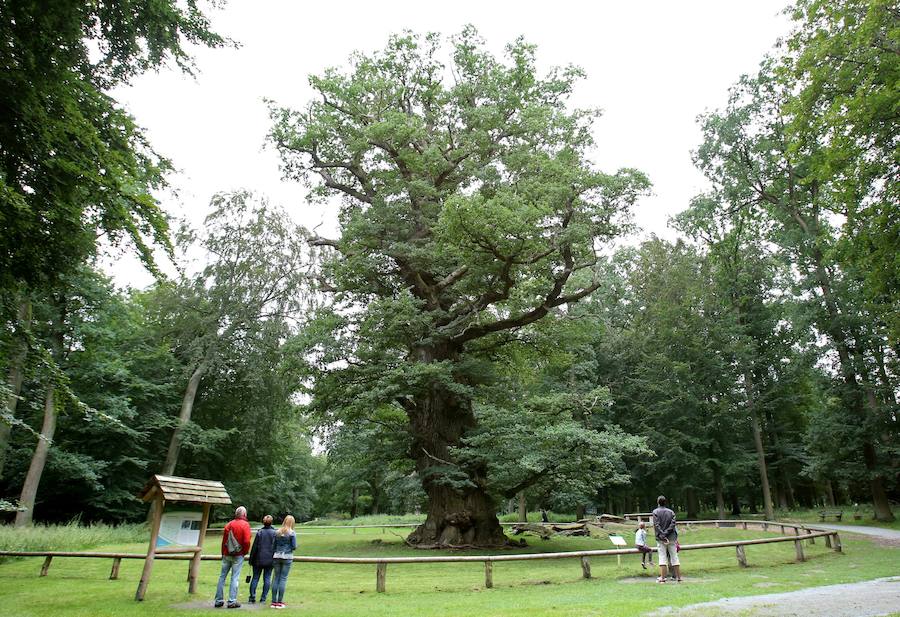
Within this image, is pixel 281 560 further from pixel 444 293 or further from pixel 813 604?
pixel 444 293

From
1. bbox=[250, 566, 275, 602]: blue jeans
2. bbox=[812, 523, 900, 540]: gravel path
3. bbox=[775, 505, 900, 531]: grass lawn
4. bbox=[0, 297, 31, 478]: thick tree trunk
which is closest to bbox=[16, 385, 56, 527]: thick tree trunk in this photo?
bbox=[0, 297, 31, 478]: thick tree trunk

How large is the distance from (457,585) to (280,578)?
3766 mm

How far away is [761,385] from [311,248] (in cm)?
2682

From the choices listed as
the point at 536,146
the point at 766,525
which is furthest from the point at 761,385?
the point at 536,146

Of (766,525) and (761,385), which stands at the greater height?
(761,385)

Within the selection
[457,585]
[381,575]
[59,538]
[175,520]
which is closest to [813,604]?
[457,585]

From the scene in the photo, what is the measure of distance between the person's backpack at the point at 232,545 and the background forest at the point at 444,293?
310cm

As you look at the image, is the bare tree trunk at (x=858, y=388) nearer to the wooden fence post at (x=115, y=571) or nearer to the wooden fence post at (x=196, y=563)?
the wooden fence post at (x=196, y=563)

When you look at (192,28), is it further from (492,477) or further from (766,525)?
(766,525)

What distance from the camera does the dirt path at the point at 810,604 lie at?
22.3ft

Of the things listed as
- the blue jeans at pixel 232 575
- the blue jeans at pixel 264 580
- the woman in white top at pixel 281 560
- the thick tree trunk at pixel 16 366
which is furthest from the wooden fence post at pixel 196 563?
the thick tree trunk at pixel 16 366

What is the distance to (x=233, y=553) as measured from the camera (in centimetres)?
842

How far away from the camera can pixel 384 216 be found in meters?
19.5

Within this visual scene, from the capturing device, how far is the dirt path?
22.3 feet
